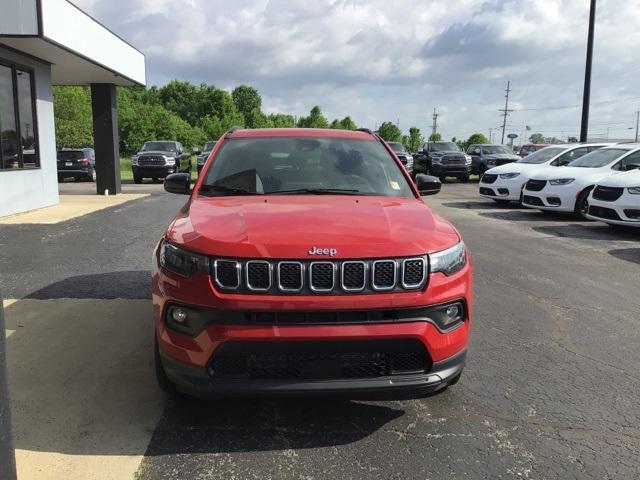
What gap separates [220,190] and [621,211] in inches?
328

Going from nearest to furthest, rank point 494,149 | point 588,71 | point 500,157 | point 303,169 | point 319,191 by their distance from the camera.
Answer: point 319,191, point 303,169, point 588,71, point 500,157, point 494,149

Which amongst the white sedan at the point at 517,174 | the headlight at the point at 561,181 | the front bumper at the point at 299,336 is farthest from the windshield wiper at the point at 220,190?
the white sedan at the point at 517,174

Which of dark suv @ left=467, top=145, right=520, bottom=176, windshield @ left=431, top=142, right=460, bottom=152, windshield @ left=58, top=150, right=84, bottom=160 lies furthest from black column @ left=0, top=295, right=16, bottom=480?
windshield @ left=58, top=150, right=84, bottom=160

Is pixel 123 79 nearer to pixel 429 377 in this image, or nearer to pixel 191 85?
pixel 429 377

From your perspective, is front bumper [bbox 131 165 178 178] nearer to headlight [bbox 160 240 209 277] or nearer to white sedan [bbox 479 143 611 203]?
white sedan [bbox 479 143 611 203]

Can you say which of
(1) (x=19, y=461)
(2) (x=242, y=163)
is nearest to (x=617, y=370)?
(2) (x=242, y=163)

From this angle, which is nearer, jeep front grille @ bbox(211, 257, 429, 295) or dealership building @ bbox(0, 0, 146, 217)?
jeep front grille @ bbox(211, 257, 429, 295)

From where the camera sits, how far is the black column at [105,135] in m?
18.0

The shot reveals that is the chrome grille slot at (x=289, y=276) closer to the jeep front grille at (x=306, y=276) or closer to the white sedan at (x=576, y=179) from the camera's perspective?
the jeep front grille at (x=306, y=276)

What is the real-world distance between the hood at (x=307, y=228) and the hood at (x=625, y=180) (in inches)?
307

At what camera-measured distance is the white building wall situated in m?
12.3

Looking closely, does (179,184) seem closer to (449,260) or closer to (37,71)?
(449,260)

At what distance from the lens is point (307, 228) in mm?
2988

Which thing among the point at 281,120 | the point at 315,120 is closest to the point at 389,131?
the point at 315,120
